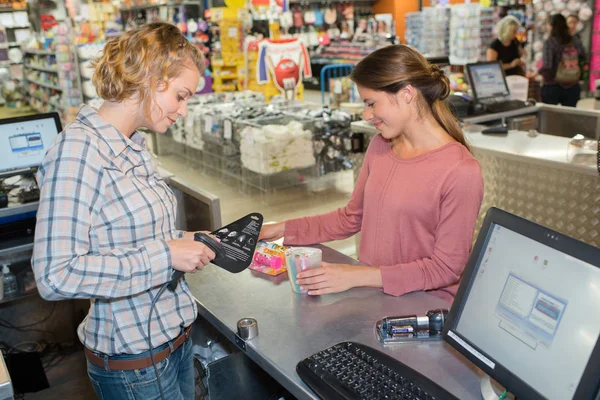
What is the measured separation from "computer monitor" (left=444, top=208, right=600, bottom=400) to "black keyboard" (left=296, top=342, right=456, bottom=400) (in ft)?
0.41

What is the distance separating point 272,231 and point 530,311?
44.0 inches

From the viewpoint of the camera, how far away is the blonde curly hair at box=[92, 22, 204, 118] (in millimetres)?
1305

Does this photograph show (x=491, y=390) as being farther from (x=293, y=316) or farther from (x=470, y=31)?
(x=470, y=31)

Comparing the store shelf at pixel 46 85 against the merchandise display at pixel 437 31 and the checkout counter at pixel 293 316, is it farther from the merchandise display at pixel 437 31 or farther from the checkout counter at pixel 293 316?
the checkout counter at pixel 293 316

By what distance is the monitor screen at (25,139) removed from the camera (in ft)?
10.5

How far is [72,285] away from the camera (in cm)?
122

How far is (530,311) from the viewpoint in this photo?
3.59 ft

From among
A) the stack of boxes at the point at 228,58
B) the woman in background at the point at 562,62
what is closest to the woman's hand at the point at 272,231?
the woman in background at the point at 562,62

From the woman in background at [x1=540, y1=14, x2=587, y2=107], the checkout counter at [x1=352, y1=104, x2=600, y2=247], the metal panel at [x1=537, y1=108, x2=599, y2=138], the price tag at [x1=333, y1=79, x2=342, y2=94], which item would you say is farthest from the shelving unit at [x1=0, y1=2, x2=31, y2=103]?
the metal panel at [x1=537, y1=108, x2=599, y2=138]

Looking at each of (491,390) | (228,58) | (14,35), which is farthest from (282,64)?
(14,35)

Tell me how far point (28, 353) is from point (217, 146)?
3.98 metres

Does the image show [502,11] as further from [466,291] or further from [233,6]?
[466,291]

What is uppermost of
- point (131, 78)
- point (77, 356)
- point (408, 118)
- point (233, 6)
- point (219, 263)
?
point (233, 6)

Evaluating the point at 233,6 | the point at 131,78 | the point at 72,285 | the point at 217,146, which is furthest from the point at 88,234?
the point at 233,6
